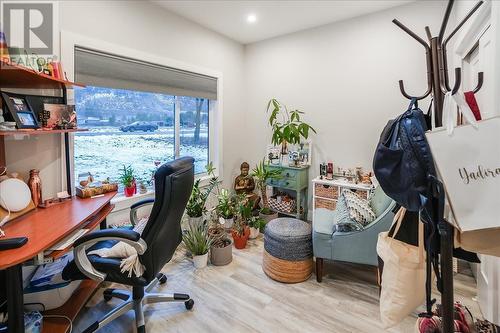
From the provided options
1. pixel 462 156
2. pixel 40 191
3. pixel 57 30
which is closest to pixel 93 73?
pixel 57 30

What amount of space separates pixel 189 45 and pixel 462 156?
117 inches

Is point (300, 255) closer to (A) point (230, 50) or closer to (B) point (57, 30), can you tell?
(B) point (57, 30)

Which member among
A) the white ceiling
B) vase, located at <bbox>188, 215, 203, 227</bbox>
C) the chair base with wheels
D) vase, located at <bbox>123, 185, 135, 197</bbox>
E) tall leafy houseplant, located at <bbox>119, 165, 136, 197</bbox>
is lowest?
the chair base with wheels

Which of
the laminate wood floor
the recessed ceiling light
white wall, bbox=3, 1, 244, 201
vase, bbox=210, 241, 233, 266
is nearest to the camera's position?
the laminate wood floor

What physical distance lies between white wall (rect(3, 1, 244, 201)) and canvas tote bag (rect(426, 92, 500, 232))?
7.96 feet

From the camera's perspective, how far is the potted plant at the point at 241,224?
2.91 m

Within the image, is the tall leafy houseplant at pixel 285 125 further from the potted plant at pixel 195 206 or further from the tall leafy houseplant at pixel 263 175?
the potted plant at pixel 195 206

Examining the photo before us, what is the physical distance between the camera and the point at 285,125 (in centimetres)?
332

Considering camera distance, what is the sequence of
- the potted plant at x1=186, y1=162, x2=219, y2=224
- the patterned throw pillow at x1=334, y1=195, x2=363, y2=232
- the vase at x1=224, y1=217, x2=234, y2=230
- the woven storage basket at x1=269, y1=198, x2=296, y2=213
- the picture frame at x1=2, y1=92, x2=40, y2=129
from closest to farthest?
the picture frame at x1=2, y1=92, x2=40, y2=129 → the patterned throw pillow at x1=334, y1=195, x2=363, y2=232 → the potted plant at x1=186, y1=162, x2=219, y2=224 → the vase at x1=224, y1=217, x2=234, y2=230 → the woven storage basket at x1=269, y1=198, x2=296, y2=213

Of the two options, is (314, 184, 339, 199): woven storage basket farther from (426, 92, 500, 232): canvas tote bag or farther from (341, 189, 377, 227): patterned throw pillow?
(426, 92, 500, 232): canvas tote bag

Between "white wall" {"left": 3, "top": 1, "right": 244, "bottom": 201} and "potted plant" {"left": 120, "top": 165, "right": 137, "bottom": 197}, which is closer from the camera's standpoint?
"white wall" {"left": 3, "top": 1, "right": 244, "bottom": 201}

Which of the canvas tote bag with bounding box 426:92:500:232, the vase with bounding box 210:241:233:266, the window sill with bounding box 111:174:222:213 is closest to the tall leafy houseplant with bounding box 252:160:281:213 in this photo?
the vase with bounding box 210:241:233:266

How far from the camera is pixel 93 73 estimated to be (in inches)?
86.6

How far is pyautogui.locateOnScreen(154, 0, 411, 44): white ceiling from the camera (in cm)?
268
